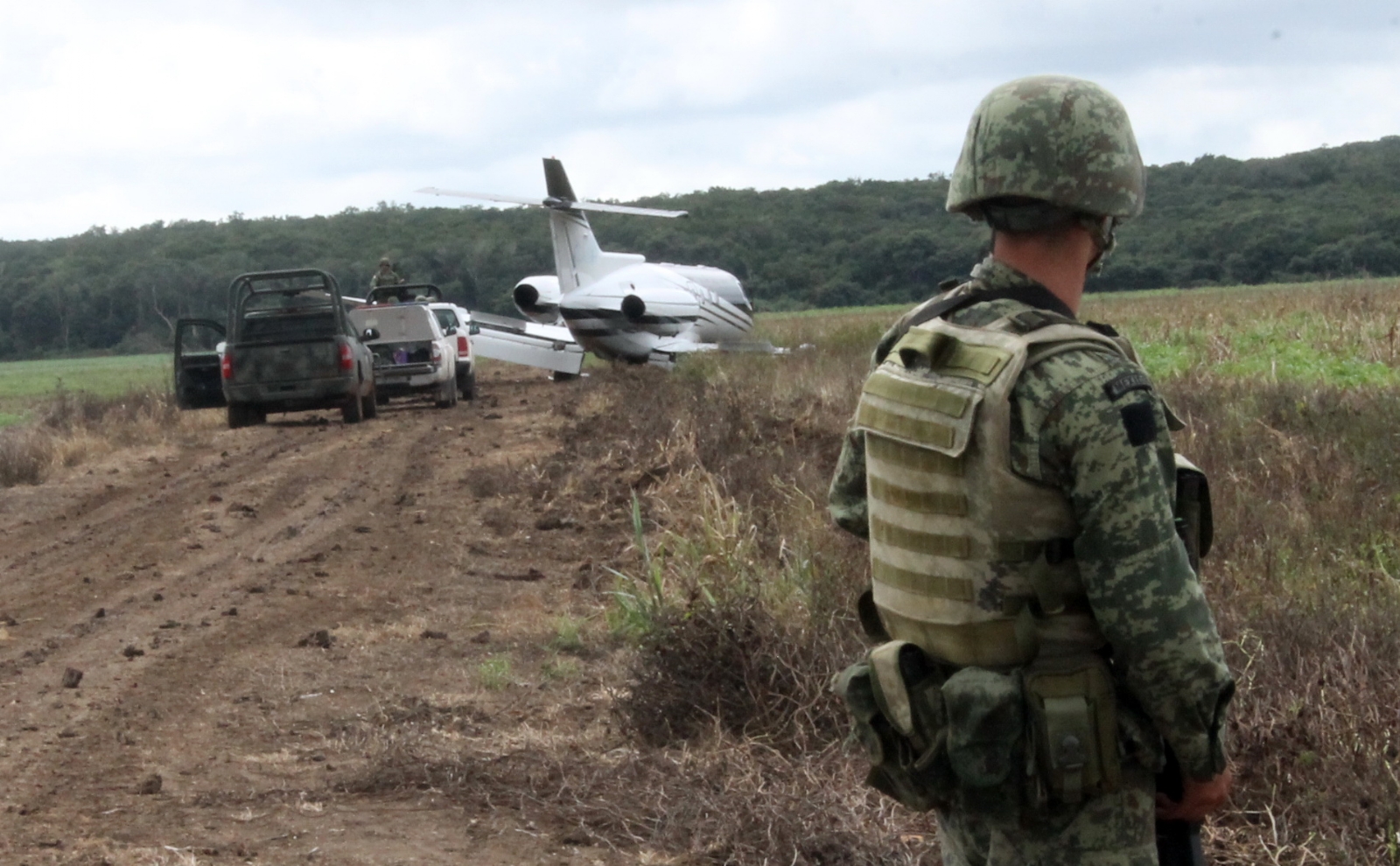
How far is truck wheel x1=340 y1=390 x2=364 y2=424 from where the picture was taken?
69.9 feet

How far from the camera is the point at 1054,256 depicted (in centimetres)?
272

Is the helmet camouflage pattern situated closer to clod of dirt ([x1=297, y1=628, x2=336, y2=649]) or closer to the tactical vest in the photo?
the tactical vest

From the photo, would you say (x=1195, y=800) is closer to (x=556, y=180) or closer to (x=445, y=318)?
(x=445, y=318)

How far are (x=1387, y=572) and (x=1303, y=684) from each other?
2.17 meters

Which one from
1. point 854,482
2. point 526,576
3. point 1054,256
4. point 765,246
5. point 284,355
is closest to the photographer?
point 1054,256

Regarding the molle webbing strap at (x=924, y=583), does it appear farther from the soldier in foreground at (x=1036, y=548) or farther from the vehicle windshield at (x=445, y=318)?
the vehicle windshield at (x=445, y=318)

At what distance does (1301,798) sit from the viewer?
4066mm

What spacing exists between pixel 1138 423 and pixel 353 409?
20.1 m

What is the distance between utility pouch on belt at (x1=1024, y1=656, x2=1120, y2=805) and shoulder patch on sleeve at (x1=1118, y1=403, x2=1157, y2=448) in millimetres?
357

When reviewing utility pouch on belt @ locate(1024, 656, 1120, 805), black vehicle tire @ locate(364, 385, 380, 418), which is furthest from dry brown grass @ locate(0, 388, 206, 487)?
utility pouch on belt @ locate(1024, 656, 1120, 805)

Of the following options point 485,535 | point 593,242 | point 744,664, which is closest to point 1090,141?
point 744,664

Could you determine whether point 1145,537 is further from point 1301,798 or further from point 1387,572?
point 1387,572

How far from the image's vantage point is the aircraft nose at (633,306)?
30.4 m

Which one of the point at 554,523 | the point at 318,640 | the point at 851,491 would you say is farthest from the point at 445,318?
the point at 851,491
